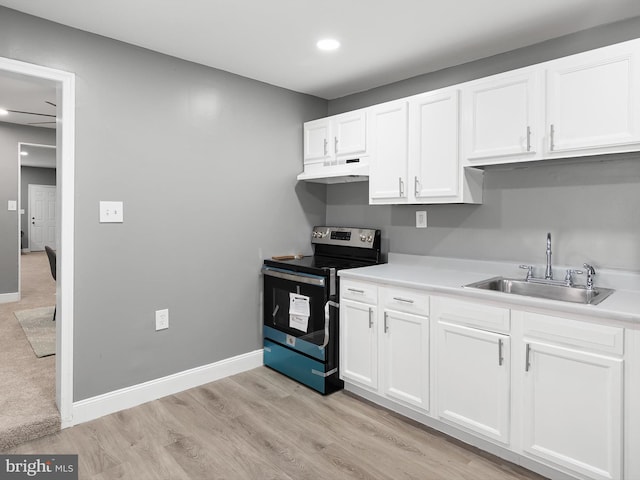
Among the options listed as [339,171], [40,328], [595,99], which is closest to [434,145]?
[339,171]

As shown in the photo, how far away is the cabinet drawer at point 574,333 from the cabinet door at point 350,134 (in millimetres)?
1712

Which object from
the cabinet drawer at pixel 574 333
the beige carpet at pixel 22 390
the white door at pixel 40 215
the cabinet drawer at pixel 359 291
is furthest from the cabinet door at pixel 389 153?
the white door at pixel 40 215

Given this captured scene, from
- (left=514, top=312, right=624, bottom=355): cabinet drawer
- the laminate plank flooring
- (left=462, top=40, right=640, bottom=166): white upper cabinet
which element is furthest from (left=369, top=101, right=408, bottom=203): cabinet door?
the laminate plank flooring

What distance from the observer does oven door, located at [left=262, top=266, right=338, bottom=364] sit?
2844 mm

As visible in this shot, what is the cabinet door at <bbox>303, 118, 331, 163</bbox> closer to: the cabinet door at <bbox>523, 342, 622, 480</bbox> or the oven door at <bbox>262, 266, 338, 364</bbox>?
the oven door at <bbox>262, 266, 338, 364</bbox>

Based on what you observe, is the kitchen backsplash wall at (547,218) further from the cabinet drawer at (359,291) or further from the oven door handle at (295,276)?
the oven door handle at (295,276)

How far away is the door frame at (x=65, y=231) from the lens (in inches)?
91.2

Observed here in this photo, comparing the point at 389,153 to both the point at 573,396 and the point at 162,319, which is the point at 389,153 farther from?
the point at 162,319

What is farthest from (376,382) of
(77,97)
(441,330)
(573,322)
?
(77,97)

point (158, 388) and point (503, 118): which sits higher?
point (503, 118)

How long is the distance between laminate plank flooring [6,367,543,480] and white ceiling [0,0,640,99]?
7.64ft

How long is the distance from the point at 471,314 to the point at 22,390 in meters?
2.88

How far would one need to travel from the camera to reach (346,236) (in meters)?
3.45

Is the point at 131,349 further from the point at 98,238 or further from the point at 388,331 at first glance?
the point at 388,331
